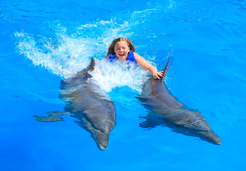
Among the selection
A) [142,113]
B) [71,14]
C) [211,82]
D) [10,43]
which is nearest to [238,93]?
[211,82]

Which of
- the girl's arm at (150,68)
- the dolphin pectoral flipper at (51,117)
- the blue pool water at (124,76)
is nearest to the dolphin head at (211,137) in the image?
the blue pool water at (124,76)

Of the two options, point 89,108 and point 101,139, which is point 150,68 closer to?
point 89,108

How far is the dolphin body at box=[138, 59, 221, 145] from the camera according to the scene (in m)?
3.92

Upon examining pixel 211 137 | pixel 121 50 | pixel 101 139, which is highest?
pixel 121 50

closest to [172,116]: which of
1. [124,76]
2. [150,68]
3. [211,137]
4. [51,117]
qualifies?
[211,137]

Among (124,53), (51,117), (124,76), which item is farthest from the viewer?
(124,53)

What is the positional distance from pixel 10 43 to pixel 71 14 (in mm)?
3028

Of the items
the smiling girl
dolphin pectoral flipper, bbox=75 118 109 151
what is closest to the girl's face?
the smiling girl

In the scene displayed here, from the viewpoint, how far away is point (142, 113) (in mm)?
4688

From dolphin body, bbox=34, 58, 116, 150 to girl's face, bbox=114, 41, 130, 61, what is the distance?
53.4 inches

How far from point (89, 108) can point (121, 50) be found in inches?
95.5

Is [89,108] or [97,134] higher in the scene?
[89,108]

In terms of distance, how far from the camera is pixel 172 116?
Answer: 423 centimetres

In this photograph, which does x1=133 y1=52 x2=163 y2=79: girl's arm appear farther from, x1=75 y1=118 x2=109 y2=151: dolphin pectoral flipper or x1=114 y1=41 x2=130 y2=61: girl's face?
x1=75 y1=118 x2=109 y2=151: dolphin pectoral flipper
